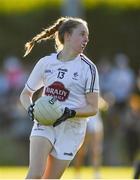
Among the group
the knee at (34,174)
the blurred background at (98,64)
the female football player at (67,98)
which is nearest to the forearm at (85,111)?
the female football player at (67,98)

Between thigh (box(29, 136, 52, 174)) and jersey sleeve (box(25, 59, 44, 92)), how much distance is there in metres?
0.64

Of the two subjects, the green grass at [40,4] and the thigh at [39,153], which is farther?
the green grass at [40,4]

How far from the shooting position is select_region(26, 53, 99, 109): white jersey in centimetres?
1008

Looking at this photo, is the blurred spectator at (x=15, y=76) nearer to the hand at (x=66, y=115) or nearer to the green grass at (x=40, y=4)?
the green grass at (x=40, y=4)

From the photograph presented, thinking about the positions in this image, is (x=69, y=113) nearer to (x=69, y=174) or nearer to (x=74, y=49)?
(x=74, y=49)

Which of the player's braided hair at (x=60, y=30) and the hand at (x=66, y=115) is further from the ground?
the player's braided hair at (x=60, y=30)

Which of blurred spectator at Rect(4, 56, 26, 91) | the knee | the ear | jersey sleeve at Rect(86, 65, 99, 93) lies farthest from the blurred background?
the knee

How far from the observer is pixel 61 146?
10.1 m

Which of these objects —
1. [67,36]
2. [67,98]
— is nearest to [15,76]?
[67,36]

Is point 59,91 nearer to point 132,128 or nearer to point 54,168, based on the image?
point 54,168

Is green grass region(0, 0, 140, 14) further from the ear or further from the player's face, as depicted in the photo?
the player's face

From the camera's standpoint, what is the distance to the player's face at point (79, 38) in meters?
10.1

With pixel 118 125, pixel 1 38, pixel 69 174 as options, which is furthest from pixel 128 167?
pixel 1 38

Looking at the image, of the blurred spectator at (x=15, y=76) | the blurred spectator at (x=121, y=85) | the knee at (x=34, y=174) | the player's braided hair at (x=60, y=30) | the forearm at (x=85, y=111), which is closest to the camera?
the knee at (x=34, y=174)
